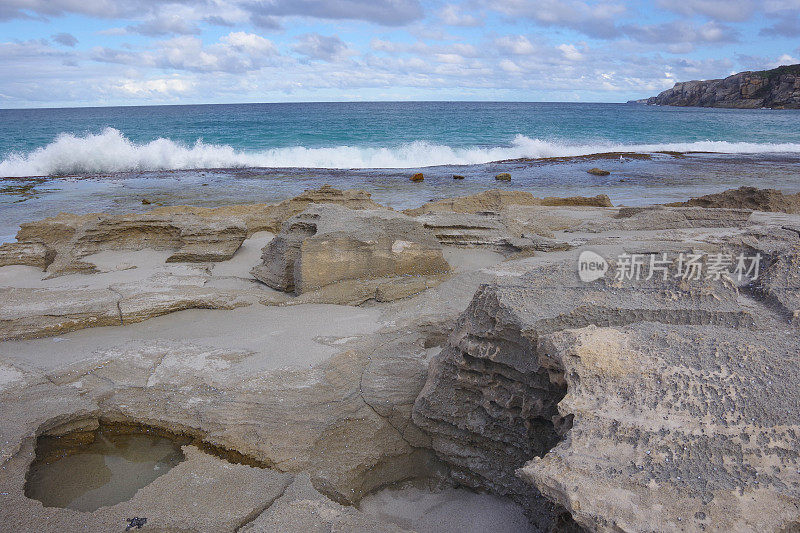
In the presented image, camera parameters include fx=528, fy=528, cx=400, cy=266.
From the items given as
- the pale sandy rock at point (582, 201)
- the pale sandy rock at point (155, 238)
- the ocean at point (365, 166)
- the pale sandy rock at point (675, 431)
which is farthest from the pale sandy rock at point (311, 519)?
the ocean at point (365, 166)

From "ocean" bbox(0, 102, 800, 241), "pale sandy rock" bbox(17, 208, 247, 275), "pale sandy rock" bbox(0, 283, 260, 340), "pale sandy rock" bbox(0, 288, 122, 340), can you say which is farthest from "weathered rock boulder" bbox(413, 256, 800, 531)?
"ocean" bbox(0, 102, 800, 241)

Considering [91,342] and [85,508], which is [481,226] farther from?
[85,508]

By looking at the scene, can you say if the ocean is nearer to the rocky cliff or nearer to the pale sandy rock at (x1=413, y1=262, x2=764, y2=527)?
the pale sandy rock at (x1=413, y1=262, x2=764, y2=527)

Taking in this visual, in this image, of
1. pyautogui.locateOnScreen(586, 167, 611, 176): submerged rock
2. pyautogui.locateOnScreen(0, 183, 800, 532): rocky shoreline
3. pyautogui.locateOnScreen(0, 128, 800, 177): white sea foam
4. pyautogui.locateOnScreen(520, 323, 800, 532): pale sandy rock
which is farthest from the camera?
pyautogui.locateOnScreen(0, 128, 800, 177): white sea foam

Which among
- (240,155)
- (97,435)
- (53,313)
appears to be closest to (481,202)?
(53,313)

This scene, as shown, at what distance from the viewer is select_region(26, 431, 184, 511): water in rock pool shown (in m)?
2.40

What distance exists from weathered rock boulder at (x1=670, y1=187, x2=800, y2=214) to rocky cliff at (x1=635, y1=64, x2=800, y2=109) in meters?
67.3

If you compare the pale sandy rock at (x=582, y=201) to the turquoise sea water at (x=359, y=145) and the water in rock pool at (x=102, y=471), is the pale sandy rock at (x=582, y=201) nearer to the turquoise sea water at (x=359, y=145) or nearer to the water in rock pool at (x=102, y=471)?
the water in rock pool at (x=102, y=471)

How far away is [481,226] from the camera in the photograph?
5.71 metres

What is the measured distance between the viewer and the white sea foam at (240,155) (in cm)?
1973

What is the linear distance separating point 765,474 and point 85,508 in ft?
8.58

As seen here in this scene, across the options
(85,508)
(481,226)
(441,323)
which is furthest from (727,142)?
(85,508)

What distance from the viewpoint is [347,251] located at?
454 centimetres

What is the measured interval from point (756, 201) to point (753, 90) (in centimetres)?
7181
